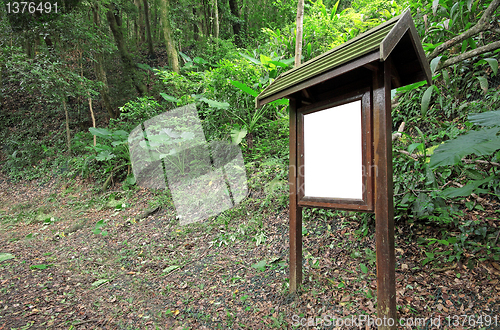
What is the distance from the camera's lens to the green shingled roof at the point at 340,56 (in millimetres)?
1518

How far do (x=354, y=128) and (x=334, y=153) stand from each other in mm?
240

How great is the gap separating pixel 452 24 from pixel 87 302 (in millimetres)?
5370

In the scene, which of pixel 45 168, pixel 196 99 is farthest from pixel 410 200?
pixel 45 168

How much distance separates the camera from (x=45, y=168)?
8.29m

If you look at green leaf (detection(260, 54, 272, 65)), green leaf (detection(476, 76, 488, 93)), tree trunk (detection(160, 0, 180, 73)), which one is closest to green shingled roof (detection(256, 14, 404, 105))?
green leaf (detection(476, 76, 488, 93))

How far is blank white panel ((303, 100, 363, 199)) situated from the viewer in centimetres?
174

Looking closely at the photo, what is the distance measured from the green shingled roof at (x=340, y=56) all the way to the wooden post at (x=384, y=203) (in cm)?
19

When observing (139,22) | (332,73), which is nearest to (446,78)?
(332,73)

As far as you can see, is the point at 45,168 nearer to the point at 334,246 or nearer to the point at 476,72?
the point at 334,246

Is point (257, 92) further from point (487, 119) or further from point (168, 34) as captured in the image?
point (168, 34)

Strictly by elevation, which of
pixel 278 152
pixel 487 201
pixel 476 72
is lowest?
pixel 487 201

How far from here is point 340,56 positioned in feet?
5.59

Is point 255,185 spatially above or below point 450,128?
below

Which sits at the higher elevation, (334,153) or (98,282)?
(334,153)
